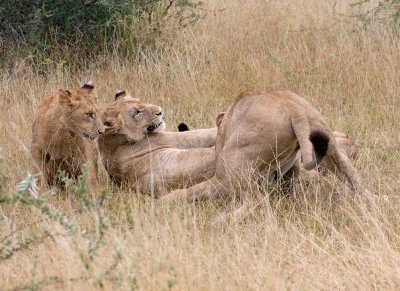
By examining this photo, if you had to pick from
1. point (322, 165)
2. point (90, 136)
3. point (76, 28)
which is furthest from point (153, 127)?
point (76, 28)

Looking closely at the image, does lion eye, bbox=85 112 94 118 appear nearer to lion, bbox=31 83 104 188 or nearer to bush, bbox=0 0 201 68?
lion, bbox=31 83 104 188

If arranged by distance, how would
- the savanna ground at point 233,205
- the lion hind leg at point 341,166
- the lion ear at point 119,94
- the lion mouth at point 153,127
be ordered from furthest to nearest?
the lion ear at point 119,94 → the lion mouth at point 153,127 → the lion hind leg at point 341,166 → the savanna ground at point 233,205

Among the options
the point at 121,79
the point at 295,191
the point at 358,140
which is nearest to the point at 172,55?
the point at 121,79

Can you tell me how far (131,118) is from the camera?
6387 millimetres

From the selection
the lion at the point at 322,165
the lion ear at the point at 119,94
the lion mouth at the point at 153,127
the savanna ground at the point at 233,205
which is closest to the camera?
the savanna ground at the point at 233,205

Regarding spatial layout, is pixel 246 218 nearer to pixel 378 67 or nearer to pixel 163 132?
pixel 163 132

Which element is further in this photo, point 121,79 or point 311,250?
point 121,79

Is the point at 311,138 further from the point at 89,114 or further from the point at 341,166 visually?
the point at 89,114

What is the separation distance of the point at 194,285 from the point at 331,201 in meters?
1.93

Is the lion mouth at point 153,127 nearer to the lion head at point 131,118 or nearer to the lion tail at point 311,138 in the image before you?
the lion head at point 131,118

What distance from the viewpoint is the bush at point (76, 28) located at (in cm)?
921

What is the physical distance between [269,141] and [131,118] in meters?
1.51

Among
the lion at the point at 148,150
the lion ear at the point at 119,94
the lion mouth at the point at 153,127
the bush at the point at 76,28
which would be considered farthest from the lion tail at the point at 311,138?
the bush at the point at 76,28

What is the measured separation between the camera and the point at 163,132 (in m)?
6.52
